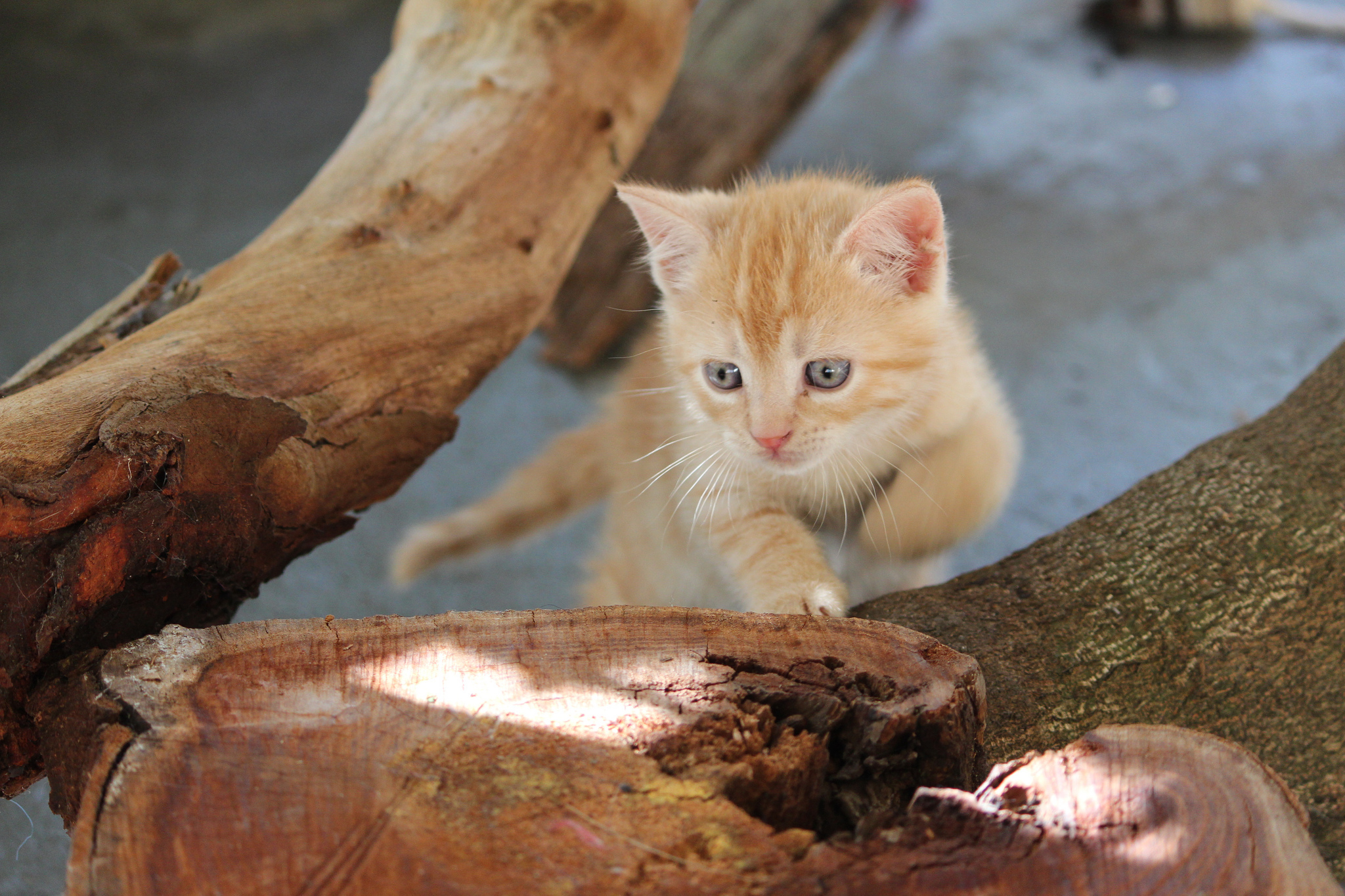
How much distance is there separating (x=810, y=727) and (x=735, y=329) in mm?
817

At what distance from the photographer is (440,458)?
136 inches

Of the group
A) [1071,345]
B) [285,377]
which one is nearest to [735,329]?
[285,377]

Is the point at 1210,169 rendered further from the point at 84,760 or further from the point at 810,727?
the point at 84,760

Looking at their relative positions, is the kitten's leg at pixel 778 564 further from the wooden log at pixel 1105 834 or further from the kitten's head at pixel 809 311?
the wooden log at pixel 1105 834

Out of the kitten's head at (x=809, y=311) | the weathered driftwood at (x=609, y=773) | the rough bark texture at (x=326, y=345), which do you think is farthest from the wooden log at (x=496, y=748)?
the kitten's head at (x=809, y=311)

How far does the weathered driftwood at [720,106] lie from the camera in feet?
11.3

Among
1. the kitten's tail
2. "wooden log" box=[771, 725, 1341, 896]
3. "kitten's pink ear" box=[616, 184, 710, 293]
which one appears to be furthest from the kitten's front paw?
the kitten's tail

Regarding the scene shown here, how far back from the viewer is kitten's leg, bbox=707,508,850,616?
5.13ft

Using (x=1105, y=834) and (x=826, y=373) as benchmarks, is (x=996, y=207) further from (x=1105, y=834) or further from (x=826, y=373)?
(x=1105, y=834)

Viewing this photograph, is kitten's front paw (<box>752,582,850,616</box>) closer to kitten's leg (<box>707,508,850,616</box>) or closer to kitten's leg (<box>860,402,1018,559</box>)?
kitten's leg (<box>707,508,850,616</box>)

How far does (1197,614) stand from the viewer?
4.57 ft

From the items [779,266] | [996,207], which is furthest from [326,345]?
[996,207]

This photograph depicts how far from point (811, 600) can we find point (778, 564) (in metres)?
0.15

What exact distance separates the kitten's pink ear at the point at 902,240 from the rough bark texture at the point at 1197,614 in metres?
0.51
